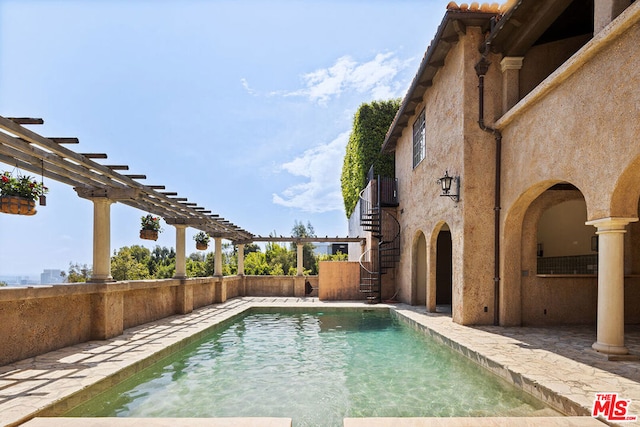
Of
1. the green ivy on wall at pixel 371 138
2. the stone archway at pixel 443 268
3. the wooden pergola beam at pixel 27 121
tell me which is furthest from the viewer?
the green ivy on wall at pixel 371 138

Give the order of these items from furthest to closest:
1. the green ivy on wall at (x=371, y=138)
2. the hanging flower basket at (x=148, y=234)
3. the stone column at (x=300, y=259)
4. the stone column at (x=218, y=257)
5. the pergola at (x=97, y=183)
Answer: the green ivy on wall at (x=371, y=138) → the stone column at (x=300, y=259) → the stone column at (x=218, y=257) → the hanging flower basket at (x=148, y=234) → the pergola at (x=97, y=183)

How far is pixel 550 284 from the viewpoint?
27.0 feet

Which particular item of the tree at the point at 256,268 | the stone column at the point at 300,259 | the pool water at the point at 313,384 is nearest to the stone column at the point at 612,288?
the pool water at the point at 313,384

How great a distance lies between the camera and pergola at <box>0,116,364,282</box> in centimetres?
482

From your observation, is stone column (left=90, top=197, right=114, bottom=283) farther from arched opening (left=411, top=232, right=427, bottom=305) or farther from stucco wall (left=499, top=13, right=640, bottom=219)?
arched opening (left=411, top=232, right=427, bottom=305)

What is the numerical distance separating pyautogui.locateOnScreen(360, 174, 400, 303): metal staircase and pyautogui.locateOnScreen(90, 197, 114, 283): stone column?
9.31 meters

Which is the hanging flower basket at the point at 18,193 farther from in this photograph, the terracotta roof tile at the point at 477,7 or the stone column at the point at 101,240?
the terracotta roof tile at the point at 477,7

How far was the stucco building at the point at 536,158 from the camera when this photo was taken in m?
5.00

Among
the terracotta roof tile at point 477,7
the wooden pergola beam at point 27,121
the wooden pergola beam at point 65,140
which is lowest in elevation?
the wooden pergola beam at point 65,140

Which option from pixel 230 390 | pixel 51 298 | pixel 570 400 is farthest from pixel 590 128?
pixel 51 298

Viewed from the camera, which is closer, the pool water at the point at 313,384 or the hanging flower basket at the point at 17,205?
the pool water at the point at 313,384

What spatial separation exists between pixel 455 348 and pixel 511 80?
6.03 m

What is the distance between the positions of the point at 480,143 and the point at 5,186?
8.74m

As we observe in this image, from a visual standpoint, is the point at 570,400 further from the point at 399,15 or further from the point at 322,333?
the point at 399,15
